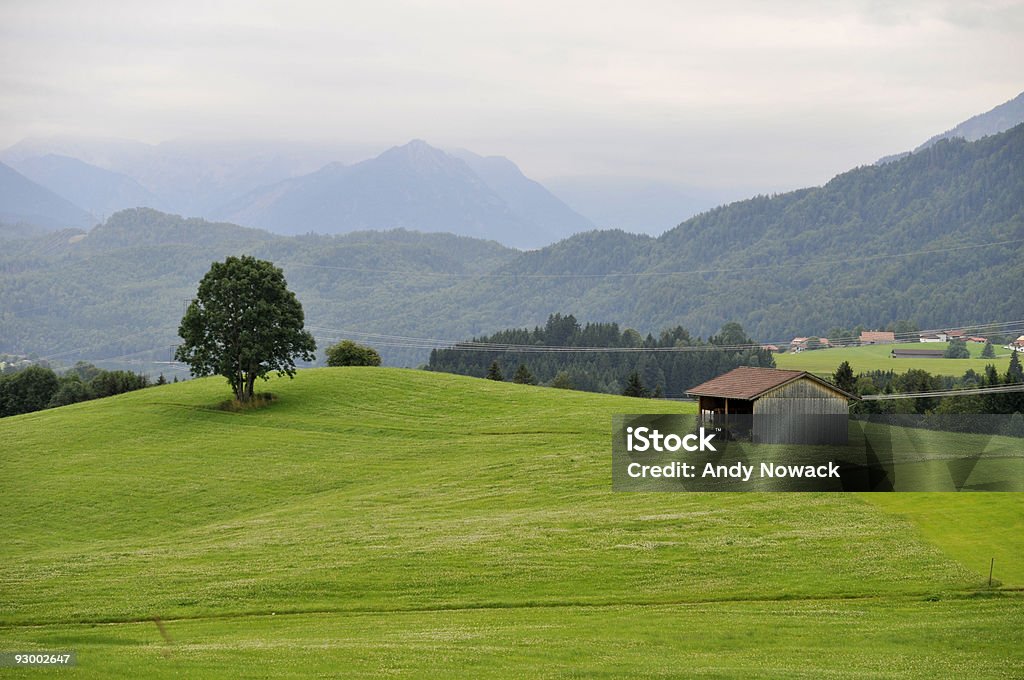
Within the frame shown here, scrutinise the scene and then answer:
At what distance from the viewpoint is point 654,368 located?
606 feet

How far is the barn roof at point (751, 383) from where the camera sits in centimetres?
5119

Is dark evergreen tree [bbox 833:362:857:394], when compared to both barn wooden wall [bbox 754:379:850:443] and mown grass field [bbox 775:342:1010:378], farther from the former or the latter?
barn wooden wall [bbox 754:379:850:443]

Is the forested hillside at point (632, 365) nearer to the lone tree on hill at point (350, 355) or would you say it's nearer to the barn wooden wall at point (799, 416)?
the lone tree on hill at point (350, 355)

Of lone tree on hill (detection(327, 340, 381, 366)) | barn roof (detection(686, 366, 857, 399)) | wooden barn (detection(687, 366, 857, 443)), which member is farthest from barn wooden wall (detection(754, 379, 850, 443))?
lone tree on hill (detection(327, 340, 381, 366))

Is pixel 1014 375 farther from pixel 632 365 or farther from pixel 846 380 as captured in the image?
pixel 632 365

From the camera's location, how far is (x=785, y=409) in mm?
51219

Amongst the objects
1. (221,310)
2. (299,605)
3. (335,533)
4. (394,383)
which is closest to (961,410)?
(394,383)

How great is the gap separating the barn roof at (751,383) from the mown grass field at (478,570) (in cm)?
754

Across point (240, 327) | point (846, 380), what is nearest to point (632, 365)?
point (846, 380)

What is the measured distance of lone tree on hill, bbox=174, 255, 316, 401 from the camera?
73812 millimetres

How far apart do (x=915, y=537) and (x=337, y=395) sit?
51476 millimetres

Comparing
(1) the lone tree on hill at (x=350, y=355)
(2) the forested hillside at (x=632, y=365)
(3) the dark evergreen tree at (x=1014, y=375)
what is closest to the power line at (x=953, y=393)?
(3) the dark evergreen tree at (x=1014, y=375)

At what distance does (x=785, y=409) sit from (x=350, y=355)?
62979 millimetres

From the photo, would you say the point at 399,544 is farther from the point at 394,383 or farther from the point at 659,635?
the point at 394,383
